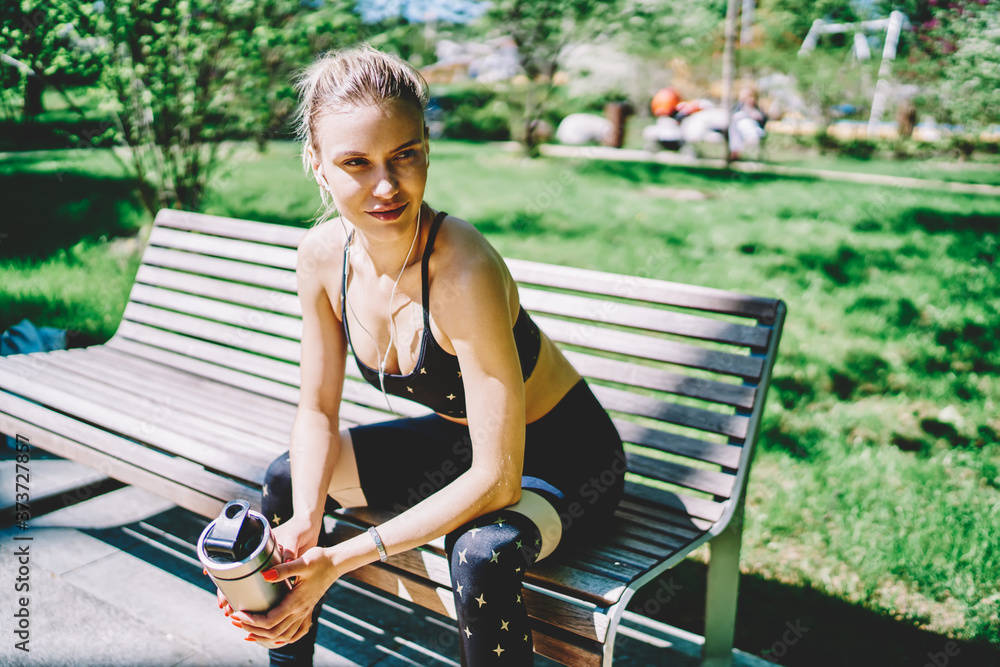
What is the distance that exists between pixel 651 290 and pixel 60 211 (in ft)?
16.0

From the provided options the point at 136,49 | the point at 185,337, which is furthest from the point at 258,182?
the point at 185,337

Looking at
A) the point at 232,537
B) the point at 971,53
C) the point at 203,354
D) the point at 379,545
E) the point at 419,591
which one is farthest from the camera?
the point at 971,53

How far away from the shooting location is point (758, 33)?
16.6m

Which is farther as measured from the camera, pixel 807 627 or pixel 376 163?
pixel 807 627

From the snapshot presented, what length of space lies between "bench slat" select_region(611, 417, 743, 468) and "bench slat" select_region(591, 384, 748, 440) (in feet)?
0.15

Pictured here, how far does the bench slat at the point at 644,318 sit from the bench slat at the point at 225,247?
117 cm

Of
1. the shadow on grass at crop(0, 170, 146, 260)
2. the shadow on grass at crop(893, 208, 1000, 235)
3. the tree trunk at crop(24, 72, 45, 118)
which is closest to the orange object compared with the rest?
the shadow on grass at crop(893, 208, 1000, 235)

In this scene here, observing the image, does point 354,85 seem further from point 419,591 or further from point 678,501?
point 678,501

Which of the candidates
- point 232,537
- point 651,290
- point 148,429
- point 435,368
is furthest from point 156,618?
point 651,290

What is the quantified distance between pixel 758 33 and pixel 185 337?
16193 millimetres

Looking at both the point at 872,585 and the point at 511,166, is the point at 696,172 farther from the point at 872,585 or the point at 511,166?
the point at 872,585

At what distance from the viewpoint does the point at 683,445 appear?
2410mm

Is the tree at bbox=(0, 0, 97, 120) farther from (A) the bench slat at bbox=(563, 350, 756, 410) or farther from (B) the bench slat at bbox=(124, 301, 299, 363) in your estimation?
(A) the bench slat at bbox=(563, 350, 756, 410)

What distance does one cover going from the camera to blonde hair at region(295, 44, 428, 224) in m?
1.71
